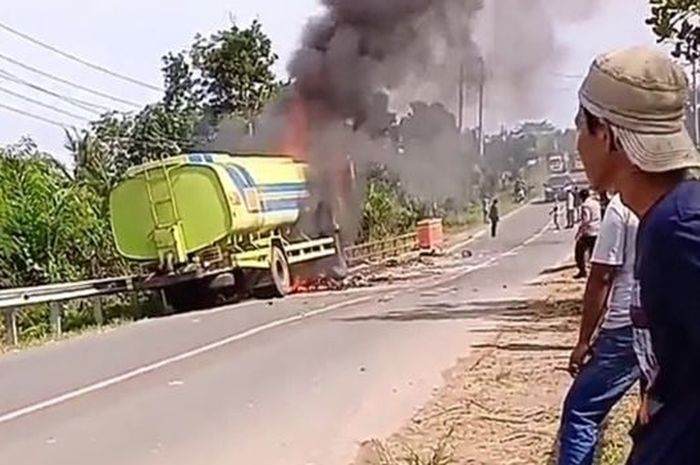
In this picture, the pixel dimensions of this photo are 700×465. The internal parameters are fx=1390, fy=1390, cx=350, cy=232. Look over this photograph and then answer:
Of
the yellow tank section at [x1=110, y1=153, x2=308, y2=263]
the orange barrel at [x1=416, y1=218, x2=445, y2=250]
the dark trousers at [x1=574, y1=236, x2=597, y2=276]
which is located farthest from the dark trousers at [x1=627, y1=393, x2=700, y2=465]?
the orange barrel at [x1=416, y1=218, x2=445, y2=250]

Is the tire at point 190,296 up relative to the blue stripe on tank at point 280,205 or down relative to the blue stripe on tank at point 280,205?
down

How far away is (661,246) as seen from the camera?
2576mm

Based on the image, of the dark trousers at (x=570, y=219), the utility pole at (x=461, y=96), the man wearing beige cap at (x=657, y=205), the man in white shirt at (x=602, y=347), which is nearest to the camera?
the man wearing beige cap at (x=657, y=205)

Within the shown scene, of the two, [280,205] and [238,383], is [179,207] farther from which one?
[238,383]

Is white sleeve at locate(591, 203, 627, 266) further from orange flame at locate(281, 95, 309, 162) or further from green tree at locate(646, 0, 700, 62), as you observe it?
orange flame at locate(281, 95, 309, 162)

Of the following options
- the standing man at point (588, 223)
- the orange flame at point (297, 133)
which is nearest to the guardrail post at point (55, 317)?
the standing man at point (588, 223)

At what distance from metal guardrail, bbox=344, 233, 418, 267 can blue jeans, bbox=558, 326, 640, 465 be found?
26.2 m

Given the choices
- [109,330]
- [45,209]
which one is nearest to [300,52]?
[45,209]

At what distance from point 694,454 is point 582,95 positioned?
769 mm

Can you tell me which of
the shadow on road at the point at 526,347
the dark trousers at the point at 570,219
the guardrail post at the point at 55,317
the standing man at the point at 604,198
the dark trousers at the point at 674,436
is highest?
the standing man at the point at 604,198

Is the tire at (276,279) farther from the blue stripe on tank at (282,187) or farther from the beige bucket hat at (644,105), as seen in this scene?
the beige bucket hat at (644,105)

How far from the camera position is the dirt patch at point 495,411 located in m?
8.40

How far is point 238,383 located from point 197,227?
42.1 ft

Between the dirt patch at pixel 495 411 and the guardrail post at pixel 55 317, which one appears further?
the guardrail post at pixel 55 317
